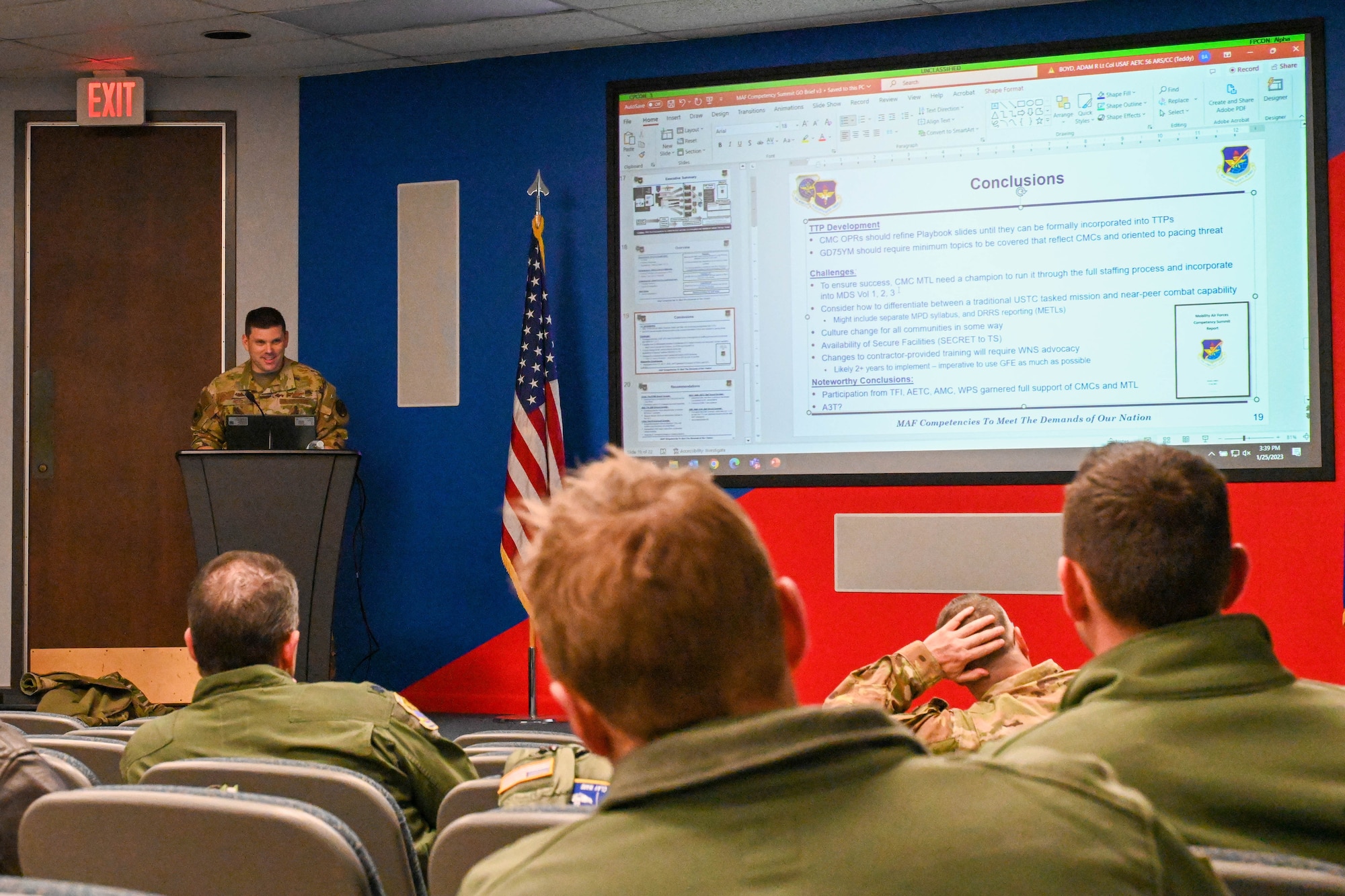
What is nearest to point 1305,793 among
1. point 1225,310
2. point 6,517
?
point 1225,310

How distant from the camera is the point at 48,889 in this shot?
0.69 metres

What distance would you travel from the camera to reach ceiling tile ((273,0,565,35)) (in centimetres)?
497

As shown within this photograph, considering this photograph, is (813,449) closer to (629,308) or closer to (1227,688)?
(629,308)

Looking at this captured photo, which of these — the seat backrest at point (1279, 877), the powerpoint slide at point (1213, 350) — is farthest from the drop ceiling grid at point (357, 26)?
the seat backrest at point (1279, 877)

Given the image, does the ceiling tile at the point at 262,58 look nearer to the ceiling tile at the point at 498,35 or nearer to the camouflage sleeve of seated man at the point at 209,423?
the ceiling tile at the point at 498,35

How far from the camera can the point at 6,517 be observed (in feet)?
19.9

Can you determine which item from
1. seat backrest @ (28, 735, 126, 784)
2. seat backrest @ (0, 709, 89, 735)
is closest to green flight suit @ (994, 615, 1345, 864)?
seat backrest @ (28, 735, 126, 784)

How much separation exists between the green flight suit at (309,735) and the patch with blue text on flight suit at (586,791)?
0.57 metres

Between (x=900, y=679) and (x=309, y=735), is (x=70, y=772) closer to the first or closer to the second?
(x=309, y=735)

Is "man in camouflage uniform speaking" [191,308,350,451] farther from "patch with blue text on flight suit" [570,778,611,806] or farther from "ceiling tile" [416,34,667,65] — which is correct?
"patch with blue text on flight suit" [570,778,611,806]

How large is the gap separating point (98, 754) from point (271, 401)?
3.57 metres

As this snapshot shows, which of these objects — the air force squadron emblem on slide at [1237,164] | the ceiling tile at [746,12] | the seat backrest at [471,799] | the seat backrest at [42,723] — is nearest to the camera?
the seat backrest at [471,799]

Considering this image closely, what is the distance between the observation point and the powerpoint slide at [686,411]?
5.18 metres

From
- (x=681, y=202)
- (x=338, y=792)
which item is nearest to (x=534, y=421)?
(x=681, y=202)
